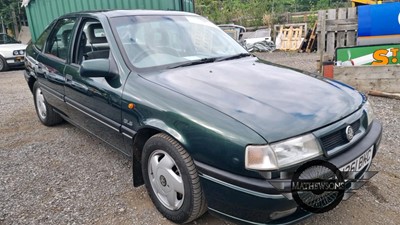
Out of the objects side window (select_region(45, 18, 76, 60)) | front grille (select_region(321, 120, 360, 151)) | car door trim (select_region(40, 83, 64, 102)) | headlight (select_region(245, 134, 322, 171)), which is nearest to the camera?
headlight (select_region(245, 134, 322, 171))

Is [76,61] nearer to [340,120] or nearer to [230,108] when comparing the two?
[230,108]

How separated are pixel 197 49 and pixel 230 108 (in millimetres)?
1222

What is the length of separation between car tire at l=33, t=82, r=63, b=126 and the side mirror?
6.77 ft

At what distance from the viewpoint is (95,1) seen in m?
8.35

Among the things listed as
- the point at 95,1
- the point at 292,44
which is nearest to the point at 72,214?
the point at 95,1

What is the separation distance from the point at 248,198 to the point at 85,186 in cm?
177

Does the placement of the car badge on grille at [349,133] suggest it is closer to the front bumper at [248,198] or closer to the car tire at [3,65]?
the front bumper at [248,198]

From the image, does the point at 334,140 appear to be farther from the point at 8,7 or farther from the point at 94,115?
the point at 8,7

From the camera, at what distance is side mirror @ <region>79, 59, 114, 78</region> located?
257 centimetres

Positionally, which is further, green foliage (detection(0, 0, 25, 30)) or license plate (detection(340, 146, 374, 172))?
green foliage (detection(0, 0, 25, 30))

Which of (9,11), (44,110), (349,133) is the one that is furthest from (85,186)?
(9,11)

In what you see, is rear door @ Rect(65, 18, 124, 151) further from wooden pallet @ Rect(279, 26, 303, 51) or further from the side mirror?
wooden pallet @ Rect(279, 26, 303, 51)

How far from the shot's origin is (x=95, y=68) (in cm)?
257

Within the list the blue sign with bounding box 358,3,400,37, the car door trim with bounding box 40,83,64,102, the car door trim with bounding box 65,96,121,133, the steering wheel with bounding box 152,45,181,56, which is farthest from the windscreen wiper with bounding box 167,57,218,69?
the blue sign with bounding box 358,3,400,37
